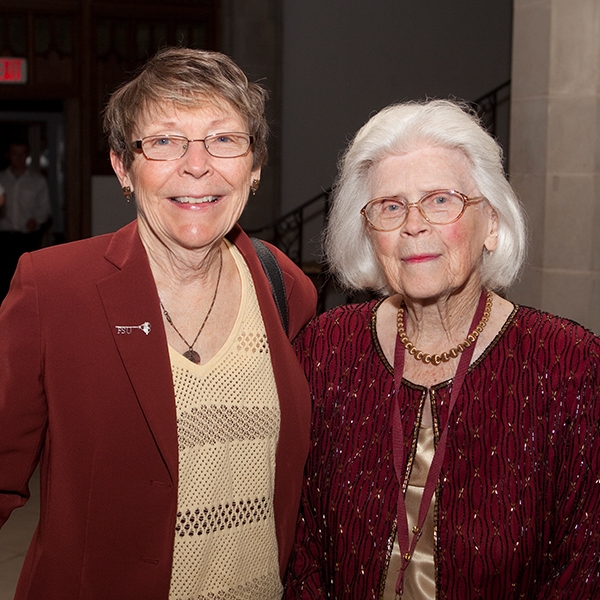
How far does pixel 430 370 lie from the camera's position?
6.66 ft

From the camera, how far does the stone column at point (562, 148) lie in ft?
14.1

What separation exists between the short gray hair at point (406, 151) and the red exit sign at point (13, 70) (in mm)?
7368

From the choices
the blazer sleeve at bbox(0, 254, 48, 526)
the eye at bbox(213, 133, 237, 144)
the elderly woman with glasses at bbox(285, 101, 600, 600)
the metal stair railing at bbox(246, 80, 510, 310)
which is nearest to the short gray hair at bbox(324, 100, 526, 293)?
the elderly woman with glasses at bbox(285, 101, 600, 600)

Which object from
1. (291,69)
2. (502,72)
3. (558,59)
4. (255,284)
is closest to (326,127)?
(291,69)

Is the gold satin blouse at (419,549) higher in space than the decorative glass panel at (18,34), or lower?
lower

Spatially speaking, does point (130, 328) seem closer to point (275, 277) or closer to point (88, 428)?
point (88, 428)

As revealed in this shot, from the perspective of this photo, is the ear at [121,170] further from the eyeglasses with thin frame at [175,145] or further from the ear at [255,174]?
the ear at [255,174]

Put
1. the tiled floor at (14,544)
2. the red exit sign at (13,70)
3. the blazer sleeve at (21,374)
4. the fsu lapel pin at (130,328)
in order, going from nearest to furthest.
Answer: the blazer sleeve at (21,374), the fsu lapel pin at (130,328), the tiled floor at (14,544), the red exit sign at (13,70)

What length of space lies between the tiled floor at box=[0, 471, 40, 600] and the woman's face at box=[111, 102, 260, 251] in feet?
9.43

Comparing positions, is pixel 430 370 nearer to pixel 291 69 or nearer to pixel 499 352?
pixel 499 352

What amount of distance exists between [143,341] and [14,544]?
332 cm

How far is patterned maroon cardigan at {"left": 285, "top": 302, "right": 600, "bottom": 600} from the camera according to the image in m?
1.85

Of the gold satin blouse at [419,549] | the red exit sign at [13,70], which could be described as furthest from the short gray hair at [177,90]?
the red exit sign at [13,70]

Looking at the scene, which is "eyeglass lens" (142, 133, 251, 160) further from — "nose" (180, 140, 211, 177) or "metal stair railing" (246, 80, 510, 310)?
"metal stair railing" (246, 80, 510, 310)
